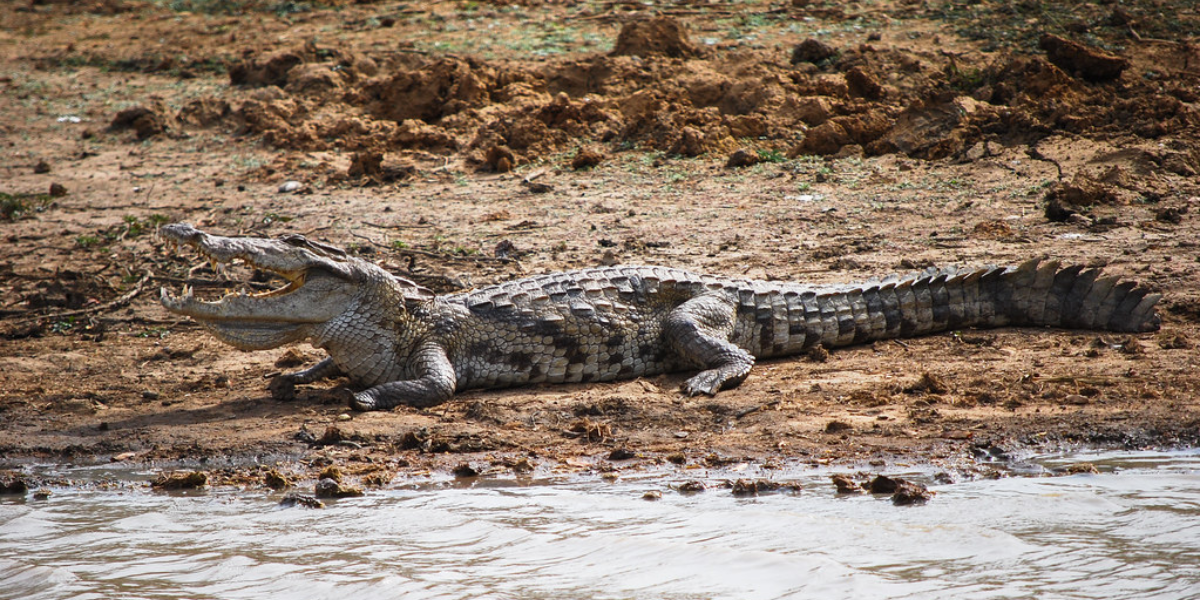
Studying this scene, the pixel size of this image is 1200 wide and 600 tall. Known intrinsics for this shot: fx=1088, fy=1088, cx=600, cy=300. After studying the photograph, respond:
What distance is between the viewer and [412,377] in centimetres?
605

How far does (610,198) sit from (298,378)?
342cm

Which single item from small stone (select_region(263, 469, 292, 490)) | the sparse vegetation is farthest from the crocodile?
the sparse vegetation

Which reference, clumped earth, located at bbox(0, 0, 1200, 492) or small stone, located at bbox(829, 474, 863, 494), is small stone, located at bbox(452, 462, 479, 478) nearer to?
clumped earth, located at bbox(0, 0, 1200, 492)

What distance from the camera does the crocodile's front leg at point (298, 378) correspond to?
6.04 meters

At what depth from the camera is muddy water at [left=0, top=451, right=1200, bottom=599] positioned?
3732 mm

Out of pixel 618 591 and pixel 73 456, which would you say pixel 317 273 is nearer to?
pixel 73 456

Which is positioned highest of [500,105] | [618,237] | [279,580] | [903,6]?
[903,6]

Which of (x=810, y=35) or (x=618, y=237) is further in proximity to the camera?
(x=810, y=35)

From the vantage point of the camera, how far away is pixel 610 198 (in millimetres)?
8852

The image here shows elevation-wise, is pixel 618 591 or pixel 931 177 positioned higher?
pixel 931 177

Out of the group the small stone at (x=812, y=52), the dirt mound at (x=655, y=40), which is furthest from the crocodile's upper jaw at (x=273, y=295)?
the small stone at (x=812, y=52)

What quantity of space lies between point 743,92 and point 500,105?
2347 millimetres

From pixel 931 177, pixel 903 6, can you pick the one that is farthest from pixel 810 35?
pixel 931 177

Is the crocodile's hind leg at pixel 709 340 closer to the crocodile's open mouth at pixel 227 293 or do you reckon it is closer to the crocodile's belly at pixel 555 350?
the crocodile's belly at pixel 555 350
